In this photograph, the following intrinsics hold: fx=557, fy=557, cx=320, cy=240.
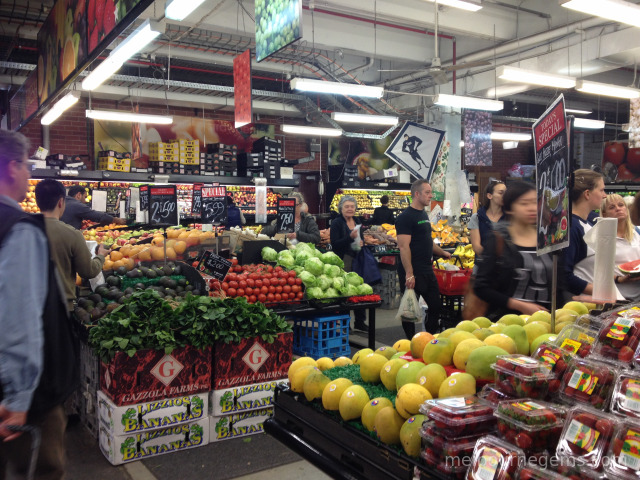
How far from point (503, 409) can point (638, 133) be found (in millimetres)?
10820

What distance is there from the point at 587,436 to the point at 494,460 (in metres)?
0.24

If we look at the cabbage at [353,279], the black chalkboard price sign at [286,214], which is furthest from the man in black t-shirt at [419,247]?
the black chalkboard price sign at [286,214]

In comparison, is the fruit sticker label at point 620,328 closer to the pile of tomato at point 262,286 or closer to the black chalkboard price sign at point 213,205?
the pile of tomato at point 262,286

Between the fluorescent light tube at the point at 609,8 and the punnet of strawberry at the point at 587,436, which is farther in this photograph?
the fluorescent light tube at the point at 609,8

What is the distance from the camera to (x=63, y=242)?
3.72 m

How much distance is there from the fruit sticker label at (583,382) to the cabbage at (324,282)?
139 inches

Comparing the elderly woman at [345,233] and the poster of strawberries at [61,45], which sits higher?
the poster of strawberries at [61,45]

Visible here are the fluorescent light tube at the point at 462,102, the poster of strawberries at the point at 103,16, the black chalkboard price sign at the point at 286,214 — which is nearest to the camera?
the poster of strawberries at the point at 103,16

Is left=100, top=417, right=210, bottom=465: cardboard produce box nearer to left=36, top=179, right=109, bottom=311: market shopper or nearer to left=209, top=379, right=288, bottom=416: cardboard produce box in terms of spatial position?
left=209, top=379, right=288, bottom=416: cardboard produce box

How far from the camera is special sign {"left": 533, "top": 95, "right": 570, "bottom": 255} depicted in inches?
84.4

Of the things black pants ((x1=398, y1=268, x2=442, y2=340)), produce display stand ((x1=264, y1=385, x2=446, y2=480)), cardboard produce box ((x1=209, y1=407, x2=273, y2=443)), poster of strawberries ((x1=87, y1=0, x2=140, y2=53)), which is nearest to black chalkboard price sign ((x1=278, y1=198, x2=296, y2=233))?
black pants ((x1=398, y1=268, x2=442, y2=340))

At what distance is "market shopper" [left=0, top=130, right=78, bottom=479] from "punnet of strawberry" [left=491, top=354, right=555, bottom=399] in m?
1.45

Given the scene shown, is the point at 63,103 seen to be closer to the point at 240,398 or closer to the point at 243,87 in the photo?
the point at 243,87

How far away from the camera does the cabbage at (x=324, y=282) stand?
16.8 feet
